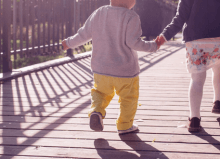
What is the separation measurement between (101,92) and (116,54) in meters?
0.34

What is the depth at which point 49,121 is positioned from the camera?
3035 millimetres

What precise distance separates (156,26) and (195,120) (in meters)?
12.4

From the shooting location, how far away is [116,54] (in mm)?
2588

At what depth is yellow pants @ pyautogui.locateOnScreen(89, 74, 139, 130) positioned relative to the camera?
8.61 ft

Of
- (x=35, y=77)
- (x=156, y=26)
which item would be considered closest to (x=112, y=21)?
(x=35, y=77)

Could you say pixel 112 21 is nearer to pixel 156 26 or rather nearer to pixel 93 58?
pixel 93 58

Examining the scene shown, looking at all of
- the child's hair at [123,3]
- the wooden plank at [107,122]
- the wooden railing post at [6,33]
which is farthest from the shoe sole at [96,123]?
the wooden railing post at [6,33]

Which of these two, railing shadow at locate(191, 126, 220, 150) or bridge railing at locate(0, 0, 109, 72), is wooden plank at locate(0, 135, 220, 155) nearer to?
railing shadow at locate(191, 126, 220, 150)

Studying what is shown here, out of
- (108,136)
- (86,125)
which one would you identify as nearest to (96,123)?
(108,136)

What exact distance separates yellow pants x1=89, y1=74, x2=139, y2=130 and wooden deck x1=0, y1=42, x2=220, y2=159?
0.45 ft

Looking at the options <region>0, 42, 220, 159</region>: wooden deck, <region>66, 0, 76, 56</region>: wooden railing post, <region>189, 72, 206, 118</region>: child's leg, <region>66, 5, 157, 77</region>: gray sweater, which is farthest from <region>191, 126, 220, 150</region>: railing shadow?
<region>66, 0, 76, 56</region>: wooden railing post

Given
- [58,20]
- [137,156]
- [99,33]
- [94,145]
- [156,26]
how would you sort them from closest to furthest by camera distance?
[137,156], [94,145], [99,33], [58,20], [156,26]

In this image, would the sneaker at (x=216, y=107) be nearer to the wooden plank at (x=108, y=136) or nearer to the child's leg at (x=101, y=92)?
the wooden plank at (x=108, y=136)

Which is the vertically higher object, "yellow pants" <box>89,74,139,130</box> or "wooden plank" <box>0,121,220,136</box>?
"yellow pants" <box>89,74,139,130</box>
